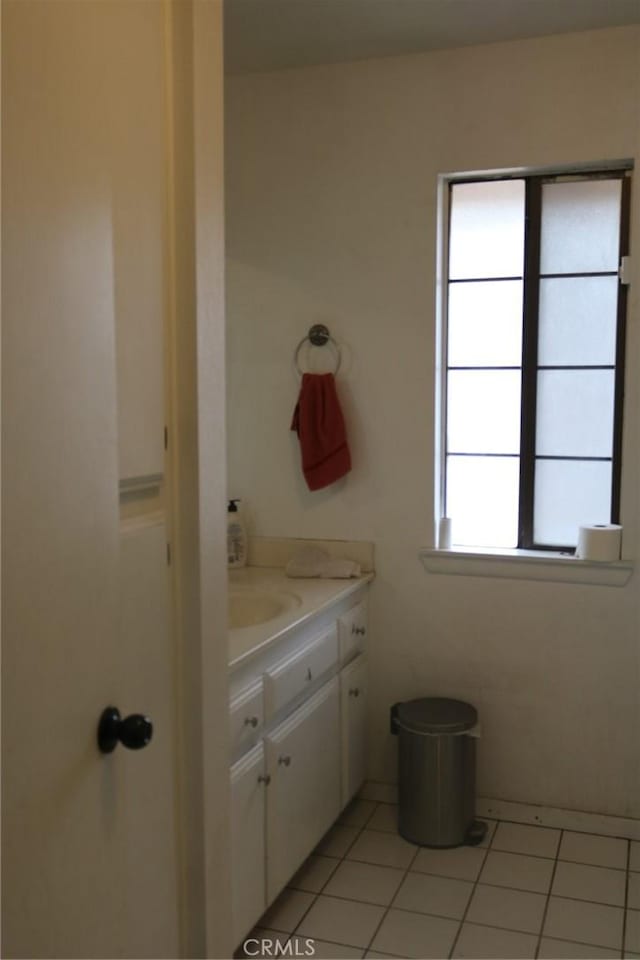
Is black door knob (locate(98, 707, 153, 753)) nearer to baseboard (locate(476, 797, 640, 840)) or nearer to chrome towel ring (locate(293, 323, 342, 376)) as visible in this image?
chrome towel ring (locate(293, 323, 342, 376))

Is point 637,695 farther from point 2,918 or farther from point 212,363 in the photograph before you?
point 2,918

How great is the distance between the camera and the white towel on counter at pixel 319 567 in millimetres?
3045

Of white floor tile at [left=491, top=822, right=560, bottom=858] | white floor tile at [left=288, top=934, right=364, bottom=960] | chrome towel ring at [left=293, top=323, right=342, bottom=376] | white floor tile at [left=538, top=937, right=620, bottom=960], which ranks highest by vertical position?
chrome towel ring at [left=293, top=323, right=342, bottom=376]

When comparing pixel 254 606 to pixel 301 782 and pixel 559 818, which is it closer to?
pixel 301 782

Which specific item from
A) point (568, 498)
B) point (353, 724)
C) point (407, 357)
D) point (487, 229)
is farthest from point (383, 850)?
point (487, 229)

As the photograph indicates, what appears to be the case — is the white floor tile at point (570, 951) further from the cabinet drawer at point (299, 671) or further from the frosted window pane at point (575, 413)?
the frosted window pane at point (575, 413)

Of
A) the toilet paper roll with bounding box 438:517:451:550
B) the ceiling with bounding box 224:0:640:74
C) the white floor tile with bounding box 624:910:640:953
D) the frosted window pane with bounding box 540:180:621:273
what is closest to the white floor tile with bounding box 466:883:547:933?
the white floor tile with bounding box 624:910:640:953

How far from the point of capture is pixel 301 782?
2586 mm

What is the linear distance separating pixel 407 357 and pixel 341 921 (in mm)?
1740

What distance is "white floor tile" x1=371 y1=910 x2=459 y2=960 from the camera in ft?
7.79

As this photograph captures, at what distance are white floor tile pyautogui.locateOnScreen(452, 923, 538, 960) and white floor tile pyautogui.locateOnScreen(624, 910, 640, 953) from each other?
24cm

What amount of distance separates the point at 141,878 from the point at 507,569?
189cm

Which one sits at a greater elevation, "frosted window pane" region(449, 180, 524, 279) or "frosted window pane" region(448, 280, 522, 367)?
"frosted window pane" region(449, 180, 524, 279)

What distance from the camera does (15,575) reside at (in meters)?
1.03
